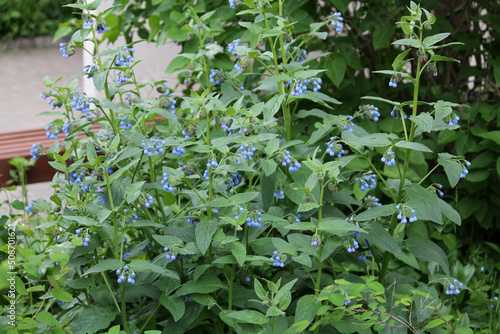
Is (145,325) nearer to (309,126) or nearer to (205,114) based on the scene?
(205,114)

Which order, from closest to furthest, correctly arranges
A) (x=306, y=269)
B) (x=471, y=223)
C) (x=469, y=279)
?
(x=306, y=269) → (x=469, y=279) → (x=471, y=223)

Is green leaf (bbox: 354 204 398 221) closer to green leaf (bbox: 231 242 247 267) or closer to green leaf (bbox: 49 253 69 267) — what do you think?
green leaf (bbox: 231 242 247 267)

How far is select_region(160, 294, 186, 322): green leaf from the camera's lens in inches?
74.9

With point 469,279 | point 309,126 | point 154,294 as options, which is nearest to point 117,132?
point 154,294

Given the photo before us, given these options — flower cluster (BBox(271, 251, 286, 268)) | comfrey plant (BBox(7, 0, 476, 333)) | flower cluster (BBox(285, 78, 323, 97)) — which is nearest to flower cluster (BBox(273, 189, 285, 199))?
comfrey plant (BBox(7, 0, 476, 333))

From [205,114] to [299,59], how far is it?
596 mm

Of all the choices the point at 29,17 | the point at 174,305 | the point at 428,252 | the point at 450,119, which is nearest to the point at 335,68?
the point at 450,119

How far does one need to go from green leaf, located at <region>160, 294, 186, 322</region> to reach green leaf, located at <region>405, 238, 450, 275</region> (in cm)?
81

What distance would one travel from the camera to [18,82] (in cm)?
792

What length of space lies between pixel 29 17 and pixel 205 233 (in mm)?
8866

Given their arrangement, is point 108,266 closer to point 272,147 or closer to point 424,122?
point 272,147

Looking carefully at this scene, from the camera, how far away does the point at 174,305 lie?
6.35 feet

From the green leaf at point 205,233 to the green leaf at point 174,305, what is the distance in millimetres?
222

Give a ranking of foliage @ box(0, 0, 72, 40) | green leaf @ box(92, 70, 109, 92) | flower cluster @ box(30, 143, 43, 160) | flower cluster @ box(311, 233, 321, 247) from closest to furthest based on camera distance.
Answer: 1. flower cluster @ box(311, 233, 321, 247)
2. green leaf @ box(92, 70, 109, 92)
3. flower cluster @ box(30, 143, 43, 160)
4. foliage @ box(0, 0, 72, 40)
